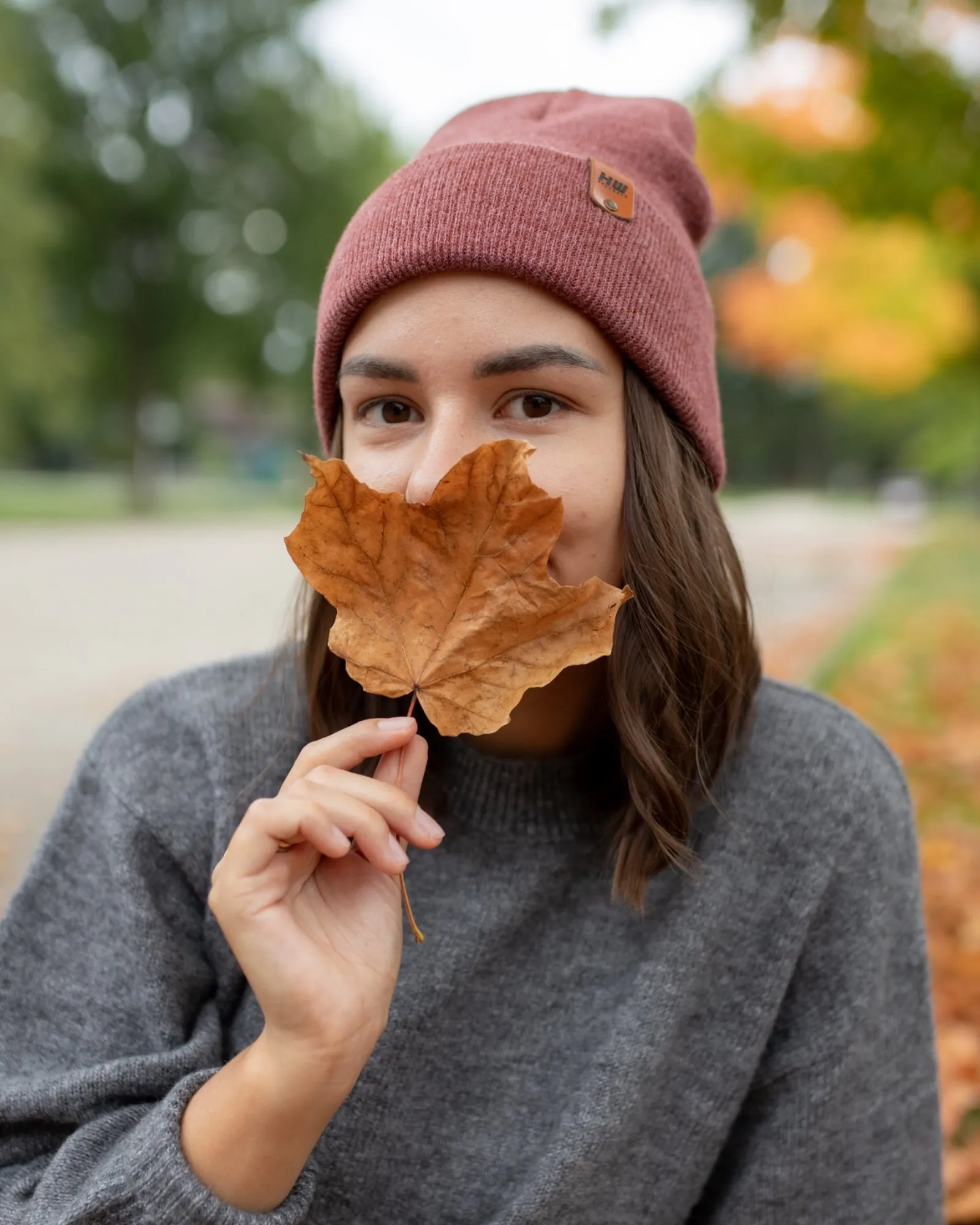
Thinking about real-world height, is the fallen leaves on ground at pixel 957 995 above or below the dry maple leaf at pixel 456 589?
below

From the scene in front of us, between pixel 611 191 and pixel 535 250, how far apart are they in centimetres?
22

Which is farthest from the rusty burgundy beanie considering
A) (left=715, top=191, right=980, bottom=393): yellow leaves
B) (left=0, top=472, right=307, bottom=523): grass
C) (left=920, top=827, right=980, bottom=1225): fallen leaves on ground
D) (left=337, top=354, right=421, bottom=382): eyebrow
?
(left=0, top=472, right=307, bottom=523): grass

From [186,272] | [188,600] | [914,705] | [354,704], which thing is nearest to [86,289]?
[186,272]

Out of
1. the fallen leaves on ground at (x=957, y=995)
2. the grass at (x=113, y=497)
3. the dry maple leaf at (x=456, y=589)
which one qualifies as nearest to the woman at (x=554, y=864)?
the dry maple leaf at (x=456, y=589)

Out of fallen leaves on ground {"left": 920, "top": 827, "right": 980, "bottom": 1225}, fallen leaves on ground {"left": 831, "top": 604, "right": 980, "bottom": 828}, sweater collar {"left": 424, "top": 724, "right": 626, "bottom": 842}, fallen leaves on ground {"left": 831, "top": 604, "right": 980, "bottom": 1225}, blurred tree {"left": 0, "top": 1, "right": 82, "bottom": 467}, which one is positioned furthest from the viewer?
blurred tree {"left": 0, "top": 1, "right": 82, "bottom": 467}

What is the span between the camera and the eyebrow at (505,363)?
1326mm

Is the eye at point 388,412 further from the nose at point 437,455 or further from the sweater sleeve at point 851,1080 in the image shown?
the sweater sleeve at point 851,1080

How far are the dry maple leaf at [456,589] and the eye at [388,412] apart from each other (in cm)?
29

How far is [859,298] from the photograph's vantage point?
9758 millimetres

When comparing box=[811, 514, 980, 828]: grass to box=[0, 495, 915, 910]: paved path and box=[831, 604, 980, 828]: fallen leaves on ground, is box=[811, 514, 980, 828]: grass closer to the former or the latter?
box=[831, 604, 980, 828]: fallen leaves on ground

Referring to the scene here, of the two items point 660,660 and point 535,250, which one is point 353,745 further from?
point 535,250

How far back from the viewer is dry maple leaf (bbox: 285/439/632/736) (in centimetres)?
114

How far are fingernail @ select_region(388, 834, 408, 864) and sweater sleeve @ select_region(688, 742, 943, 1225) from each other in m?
0.76

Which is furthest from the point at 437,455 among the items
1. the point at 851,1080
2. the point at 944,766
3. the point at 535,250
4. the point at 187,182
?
the point at 187,182
